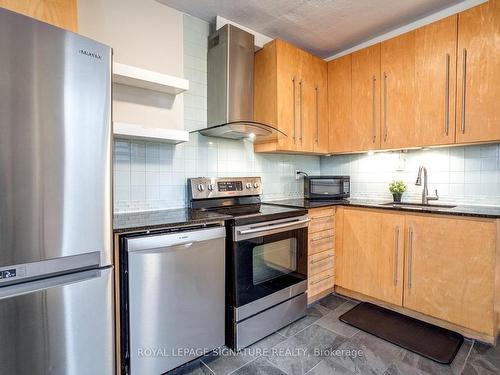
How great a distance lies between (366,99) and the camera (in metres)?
2.57

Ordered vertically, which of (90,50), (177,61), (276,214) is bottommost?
(276,214)

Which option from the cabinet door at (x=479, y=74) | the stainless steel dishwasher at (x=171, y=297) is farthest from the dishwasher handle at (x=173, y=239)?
the cabinet door at (x=479, y=74)

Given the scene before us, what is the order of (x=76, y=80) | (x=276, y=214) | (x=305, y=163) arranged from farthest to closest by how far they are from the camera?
(x=305, y=163), (x=276, y=214), (x=76, y=80)

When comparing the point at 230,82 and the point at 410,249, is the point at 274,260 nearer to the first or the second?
the point at 410,249

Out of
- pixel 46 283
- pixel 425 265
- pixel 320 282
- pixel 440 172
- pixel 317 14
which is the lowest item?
pixel 320 282

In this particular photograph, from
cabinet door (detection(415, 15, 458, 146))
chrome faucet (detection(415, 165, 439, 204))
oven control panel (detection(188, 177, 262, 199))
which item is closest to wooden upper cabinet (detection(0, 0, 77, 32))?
oven control panel (detection(188, 177, 262, 199))

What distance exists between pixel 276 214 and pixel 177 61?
1443mm

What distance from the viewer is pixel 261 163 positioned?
109 inches

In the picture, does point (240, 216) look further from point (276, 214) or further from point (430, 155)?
point (430, 155)

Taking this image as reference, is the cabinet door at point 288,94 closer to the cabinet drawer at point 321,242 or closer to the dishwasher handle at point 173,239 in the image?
the cabinet drawer at point 321,242

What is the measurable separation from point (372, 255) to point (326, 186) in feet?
2.72

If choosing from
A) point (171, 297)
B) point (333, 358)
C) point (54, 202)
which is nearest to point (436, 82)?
point (333, 358)

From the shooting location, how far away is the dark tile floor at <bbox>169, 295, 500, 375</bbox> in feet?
5.25

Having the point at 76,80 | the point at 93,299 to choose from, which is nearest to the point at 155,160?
the point at 76,80
